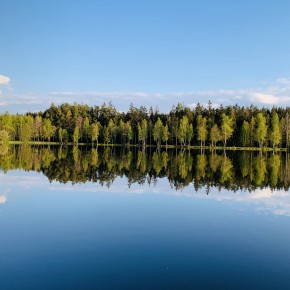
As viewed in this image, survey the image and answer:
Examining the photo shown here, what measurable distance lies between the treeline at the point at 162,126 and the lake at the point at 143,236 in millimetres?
76235

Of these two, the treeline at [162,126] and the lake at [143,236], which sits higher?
the treeline at [162,126]

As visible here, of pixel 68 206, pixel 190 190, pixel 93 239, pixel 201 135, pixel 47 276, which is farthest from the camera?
pixel 201 135

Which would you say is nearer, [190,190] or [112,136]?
[190,190]

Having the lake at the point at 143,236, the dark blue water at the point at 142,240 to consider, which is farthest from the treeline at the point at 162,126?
the dark blue water at the point at 142,240

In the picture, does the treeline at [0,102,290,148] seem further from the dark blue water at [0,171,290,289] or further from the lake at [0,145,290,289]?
the dark blue water at [0,171,290,289]

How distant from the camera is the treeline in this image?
104m

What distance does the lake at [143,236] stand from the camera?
10906 mm

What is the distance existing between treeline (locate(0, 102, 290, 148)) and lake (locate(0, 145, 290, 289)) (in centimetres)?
7624

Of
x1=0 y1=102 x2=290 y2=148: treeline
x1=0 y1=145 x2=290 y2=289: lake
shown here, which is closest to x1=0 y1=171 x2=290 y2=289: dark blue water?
x1=0 y1=145 x2=290 y2=289: lake

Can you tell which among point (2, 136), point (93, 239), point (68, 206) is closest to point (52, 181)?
point (68, 206)

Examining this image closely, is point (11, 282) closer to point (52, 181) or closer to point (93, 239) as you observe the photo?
point (93, 239)

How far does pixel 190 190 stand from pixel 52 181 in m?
12.5

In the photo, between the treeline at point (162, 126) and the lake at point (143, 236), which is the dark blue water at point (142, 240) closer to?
the lake at point (143, 236)

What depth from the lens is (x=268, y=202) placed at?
23.9 m
